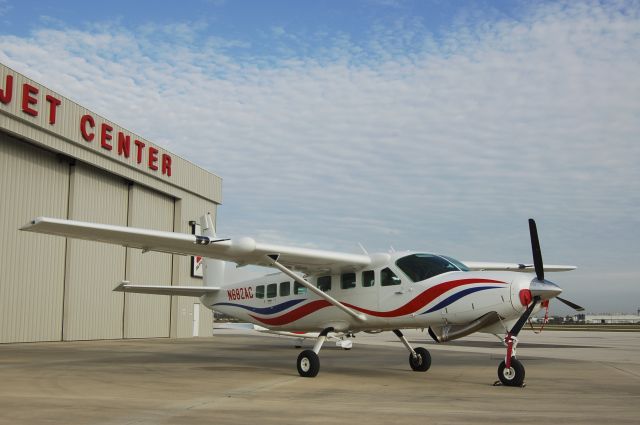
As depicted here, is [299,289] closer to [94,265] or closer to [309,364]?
[309,364]

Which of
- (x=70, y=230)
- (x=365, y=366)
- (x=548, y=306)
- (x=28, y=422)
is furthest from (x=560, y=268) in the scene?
(x=28, y=422)

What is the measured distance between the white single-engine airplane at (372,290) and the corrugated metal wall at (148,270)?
61.2 feet

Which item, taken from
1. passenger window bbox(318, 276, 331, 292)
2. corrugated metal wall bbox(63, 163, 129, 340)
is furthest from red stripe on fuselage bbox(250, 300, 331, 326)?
corrugated metal wall bbox(63, 163, 129, 340)

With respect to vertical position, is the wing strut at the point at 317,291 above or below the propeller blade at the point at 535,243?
below

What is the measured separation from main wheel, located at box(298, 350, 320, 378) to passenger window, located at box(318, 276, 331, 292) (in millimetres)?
2001

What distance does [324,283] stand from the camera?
15.4 meters

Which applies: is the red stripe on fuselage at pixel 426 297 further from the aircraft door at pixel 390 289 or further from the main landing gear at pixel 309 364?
the main landing gear at pixel 309 364

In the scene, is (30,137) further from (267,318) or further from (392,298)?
(392,298)

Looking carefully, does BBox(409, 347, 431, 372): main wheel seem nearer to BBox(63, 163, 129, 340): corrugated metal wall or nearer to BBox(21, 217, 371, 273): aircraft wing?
BBox(21, 217, 371, 273): aircraft wing

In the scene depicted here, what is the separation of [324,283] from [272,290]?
2.09m

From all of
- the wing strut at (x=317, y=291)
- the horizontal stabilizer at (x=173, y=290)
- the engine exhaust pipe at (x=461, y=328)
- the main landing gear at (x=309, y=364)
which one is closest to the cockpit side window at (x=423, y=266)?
the engine exhaust pipe at (x=461, y=328)

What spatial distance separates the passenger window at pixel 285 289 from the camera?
16.4 m

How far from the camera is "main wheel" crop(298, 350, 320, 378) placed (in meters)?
13.6

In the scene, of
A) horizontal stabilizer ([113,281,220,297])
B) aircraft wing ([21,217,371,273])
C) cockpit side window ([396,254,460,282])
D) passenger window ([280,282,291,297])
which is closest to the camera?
aircraft wing ([21,217,371,273])
